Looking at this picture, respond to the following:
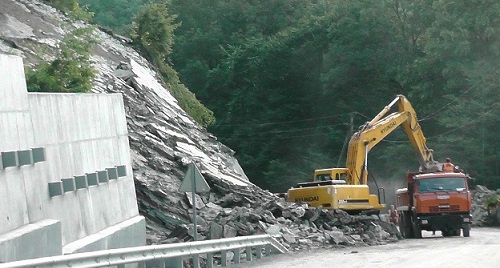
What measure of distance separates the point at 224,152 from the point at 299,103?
42773 millimetres

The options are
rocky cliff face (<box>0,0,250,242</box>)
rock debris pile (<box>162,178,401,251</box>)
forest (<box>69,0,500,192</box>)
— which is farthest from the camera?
forest (<box>69,0,500,192</box>)

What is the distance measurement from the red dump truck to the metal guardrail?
11.8 meters

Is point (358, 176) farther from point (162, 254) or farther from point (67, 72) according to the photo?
point (162, 254)

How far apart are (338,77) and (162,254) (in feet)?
209

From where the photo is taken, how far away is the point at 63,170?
2127 cm

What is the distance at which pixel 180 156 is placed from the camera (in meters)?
36.9

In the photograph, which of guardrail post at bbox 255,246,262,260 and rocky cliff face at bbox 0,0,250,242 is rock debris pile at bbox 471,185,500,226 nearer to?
rocky cliff face at bbox 0,0,250,242

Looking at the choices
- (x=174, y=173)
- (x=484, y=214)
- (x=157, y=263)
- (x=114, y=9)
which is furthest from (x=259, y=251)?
(x=114, y=9)

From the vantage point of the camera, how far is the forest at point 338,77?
234ft

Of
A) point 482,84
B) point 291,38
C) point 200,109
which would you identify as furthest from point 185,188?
point 291,38

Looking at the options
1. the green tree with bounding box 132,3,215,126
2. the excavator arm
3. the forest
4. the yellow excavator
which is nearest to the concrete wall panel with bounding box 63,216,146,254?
the yellow excavator

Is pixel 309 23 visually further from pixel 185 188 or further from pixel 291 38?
pixel 185 188

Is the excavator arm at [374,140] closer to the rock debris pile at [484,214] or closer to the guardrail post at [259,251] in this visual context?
the rock debris pile at [484,214]

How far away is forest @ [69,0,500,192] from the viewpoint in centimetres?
7144
